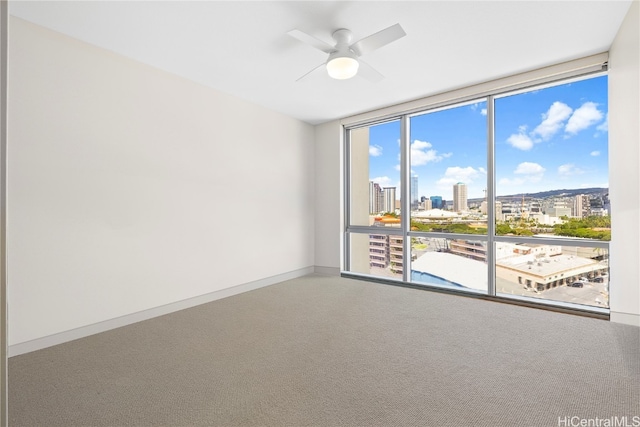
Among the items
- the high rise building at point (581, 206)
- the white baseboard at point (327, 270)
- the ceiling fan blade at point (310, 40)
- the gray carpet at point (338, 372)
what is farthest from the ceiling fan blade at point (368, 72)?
the white baseboard at point (327, 270)

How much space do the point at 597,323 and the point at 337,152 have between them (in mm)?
3837

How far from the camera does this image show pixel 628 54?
2541 millimetres

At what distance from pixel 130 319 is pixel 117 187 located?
129 centimetres

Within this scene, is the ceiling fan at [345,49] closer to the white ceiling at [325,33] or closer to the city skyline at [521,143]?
the white ceiling at [325,33]

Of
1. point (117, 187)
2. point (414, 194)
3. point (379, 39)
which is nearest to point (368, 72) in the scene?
point (379, 39)

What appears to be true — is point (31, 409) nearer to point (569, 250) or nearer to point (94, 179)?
point (94, 179)

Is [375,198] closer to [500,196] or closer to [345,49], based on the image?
[500,196]

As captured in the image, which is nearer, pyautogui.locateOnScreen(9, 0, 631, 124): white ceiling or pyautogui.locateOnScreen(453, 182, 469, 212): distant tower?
pyautogui.locateOnScreen(9, 0, 631, 124): white ceiling

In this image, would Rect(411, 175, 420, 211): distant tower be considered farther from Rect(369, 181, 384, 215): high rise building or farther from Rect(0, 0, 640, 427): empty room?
Rect(369, 181, 384, 215): high rise building

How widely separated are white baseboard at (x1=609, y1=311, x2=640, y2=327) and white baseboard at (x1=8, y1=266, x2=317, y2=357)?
3835mm

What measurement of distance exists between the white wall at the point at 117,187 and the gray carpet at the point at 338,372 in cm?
46

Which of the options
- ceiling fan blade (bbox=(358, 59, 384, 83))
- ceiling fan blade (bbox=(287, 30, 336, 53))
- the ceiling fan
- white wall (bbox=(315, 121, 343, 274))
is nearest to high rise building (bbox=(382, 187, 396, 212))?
white wall (bbox=(315, 121, 343, 274))

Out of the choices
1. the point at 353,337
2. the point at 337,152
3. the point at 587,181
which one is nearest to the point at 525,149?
the point at 587,181

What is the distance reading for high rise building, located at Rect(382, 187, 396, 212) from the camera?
4.74 metres
